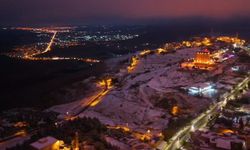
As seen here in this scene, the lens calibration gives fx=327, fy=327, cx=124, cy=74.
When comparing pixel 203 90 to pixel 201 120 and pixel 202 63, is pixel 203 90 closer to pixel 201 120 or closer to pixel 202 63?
pixel 201 120

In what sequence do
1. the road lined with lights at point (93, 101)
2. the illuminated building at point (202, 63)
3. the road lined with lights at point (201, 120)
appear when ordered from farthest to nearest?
the illuminated building at point (202, 63) → the road lined with lights at point (93, 101) → the road lined with lights at point (201, 120)

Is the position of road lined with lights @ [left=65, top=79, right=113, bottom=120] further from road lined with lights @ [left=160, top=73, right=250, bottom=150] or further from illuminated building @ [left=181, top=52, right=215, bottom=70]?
illuminated building @ [left=181, top=52, right=215, bottom=70]

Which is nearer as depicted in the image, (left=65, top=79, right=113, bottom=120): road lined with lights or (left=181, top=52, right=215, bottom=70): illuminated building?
(left=65, top=79, right=113, bottom=120): road lined with lights

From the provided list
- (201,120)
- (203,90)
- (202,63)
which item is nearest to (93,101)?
(203,90)

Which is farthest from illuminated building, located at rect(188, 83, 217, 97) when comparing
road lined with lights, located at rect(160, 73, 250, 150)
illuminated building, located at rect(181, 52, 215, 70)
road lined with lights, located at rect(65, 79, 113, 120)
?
illuminated building, located at rect(181, 52, 215, 70)

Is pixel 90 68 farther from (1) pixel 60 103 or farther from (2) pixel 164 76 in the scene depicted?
(1) pixel 60 103

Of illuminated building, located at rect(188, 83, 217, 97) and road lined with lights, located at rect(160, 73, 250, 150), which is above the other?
illuminated building, located at rect(188, 83, 217, 97)

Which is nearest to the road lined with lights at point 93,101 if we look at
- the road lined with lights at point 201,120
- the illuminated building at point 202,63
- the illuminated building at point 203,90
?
the road lined with lights at point 201,120

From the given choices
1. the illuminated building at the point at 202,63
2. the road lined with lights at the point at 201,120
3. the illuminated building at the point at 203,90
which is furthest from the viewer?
the illuminated building at the point at 202,63

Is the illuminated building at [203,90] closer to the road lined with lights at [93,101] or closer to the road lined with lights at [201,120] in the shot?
the road lined with lights at [201,120]

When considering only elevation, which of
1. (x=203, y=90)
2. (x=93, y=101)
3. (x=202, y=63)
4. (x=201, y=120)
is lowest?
(x=93, y=101)

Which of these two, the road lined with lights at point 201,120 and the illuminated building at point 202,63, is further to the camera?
the illuminated building at point 202,63
